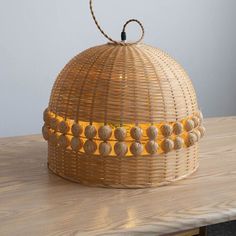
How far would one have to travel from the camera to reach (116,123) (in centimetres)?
82

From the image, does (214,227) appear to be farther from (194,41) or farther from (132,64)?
(132,64)

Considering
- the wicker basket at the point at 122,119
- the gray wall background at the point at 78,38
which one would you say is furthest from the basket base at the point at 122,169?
the gray wall background at the point at 78,38

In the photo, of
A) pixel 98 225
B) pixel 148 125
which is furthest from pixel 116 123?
pixel 98 225

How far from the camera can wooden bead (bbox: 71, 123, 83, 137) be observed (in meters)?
0.83

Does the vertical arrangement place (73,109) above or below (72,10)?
below

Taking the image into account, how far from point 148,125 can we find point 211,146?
308mm

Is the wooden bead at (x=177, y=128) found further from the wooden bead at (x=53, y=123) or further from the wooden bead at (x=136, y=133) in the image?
the wooden bead at (x=53, y=123)

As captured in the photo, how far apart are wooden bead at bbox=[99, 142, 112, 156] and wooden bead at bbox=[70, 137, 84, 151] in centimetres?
4

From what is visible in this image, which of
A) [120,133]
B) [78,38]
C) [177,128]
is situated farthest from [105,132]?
[78,38]

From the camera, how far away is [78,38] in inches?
64.1

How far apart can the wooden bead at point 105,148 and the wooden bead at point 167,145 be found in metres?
0.09

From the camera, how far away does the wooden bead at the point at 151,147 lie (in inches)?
32.5

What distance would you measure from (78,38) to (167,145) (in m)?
0.87

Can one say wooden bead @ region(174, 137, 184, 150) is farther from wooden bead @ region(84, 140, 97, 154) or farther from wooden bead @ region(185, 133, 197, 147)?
wooden bead @ region(84, 140, 97, 154)
